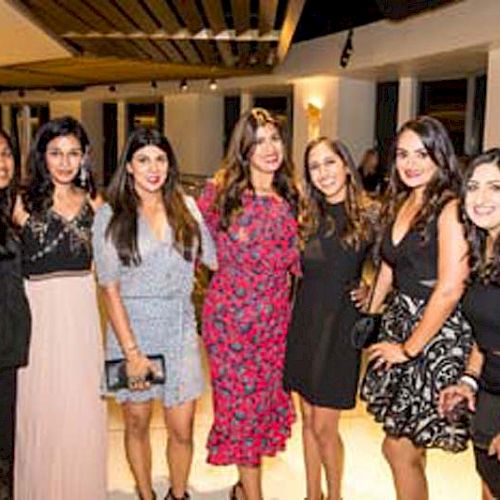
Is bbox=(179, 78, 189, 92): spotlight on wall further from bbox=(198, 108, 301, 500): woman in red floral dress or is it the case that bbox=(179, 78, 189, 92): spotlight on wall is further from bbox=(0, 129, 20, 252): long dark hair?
bbox=(0, 129, 20, 252): long dark hair

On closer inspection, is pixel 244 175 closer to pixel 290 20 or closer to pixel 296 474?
pixel 296 474

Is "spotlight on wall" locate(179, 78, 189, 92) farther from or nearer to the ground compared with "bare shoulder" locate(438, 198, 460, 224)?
farther from the ground

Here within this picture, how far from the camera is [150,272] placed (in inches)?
99.5

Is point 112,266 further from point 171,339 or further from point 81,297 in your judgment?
point 171,339

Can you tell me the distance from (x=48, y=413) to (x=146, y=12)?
5488 millimetres

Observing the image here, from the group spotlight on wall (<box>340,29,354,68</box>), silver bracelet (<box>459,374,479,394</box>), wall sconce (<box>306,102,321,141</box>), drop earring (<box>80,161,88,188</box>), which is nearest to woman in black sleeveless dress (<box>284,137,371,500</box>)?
silver bracelet (<box>459,374,479,394</box>)

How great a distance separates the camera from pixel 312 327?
2.65 m

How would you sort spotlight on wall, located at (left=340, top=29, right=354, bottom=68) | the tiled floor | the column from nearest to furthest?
the tiled floor
spotlight on wall, located at (left=340, top=29, right=354, bottom=68)
the column

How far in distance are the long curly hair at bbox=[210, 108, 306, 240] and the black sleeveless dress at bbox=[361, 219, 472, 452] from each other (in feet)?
1.89

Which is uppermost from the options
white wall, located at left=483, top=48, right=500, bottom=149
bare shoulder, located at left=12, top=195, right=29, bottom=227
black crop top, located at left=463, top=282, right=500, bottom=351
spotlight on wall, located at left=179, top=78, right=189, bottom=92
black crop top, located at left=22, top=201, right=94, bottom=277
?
spotlight on wall, located at left=179, top=78, right=189, bottom=92

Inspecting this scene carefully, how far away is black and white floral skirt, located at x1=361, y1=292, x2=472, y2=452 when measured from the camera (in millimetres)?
2205

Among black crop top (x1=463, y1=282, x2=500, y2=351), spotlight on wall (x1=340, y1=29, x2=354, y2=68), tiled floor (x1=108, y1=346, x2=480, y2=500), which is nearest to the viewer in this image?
black crop top (x1=463, y1=282, x2=500, y2=351)

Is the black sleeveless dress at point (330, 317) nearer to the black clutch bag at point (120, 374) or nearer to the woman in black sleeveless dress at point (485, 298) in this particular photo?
the black clutch bag at point (120, 374)

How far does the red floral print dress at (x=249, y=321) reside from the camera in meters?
2.69
